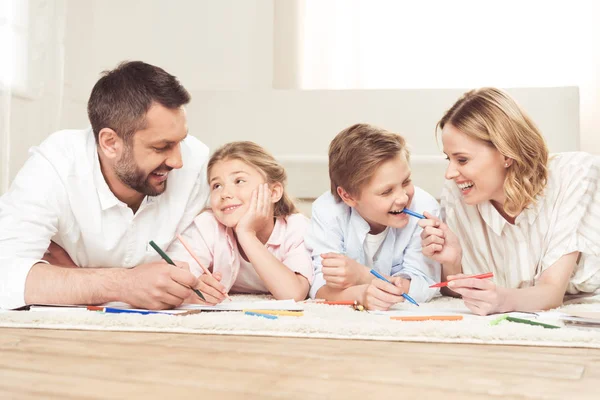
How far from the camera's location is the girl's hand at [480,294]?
1284mm

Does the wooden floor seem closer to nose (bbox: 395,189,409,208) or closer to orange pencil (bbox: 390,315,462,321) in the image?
orange pencil (bbox: 390,315,462,321)

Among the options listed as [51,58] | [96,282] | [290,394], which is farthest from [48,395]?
[51,58]

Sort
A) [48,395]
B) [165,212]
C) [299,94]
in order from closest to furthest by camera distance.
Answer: [48,395] → [165,212] → [299,94]

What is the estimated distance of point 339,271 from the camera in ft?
5.15

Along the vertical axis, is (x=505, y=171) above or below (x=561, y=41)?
below

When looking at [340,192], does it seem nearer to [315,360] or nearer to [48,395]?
[315,360]

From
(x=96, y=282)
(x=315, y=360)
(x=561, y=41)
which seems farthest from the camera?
(x=561, y=41)

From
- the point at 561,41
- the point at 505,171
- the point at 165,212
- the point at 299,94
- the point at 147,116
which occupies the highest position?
the point at 561,41

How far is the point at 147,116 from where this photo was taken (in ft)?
5.37

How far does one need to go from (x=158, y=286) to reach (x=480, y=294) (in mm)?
641

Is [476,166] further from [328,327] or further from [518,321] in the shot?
[328,327]

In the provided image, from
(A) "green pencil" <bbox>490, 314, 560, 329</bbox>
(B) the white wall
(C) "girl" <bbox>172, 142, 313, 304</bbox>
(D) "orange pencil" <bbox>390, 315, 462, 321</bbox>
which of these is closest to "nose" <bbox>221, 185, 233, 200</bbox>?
(C) "girl" <bbox>172, 142, 313, 304</bbox>

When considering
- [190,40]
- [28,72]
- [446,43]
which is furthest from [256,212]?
[190,40]

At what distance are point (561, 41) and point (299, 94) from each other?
1.42 metres
